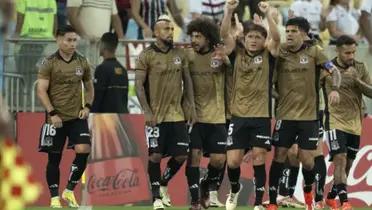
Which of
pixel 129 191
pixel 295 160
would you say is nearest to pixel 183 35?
pixel 129 191

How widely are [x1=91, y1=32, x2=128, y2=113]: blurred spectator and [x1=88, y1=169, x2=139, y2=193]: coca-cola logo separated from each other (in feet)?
3.36

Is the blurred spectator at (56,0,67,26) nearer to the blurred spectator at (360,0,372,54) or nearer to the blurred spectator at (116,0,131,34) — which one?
the blurred spectator at (116,0,131,34)

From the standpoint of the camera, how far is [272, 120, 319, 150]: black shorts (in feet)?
54.2

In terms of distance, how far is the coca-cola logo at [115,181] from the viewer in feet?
65.1

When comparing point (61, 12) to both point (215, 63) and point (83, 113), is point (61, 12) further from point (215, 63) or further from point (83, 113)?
point (215, 63)

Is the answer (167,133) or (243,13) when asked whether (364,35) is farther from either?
(167,133)

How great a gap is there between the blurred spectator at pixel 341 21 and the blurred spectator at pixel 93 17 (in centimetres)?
380

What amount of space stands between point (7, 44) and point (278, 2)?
5344mm

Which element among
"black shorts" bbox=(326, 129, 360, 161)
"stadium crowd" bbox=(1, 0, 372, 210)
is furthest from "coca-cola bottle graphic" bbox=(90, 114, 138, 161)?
"black shorts" bbox=(326, 129, 360, 161)

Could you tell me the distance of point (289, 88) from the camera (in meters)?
16.6

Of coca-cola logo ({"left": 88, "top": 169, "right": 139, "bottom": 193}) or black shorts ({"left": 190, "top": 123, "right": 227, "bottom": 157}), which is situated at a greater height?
black shorts ({"left": 190, "top": 123, "right": 227, "bottom": 157})

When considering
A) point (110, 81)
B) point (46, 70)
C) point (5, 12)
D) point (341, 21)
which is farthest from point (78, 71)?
point (5, 12)

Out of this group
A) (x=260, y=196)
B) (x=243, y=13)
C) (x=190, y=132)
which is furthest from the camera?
(x=243, y=13)

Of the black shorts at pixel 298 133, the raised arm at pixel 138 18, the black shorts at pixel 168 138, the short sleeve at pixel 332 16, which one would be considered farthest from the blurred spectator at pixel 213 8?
the black shorts at pixel 298 133
